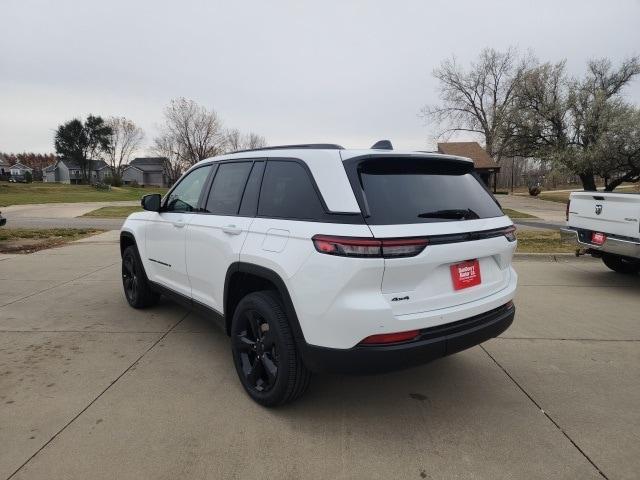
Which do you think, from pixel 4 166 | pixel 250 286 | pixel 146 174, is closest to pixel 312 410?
pixel 250 286

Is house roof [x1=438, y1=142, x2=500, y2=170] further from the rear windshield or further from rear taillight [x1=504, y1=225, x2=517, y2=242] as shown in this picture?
A: the rear windshield

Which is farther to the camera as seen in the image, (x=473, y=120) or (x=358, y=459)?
(x=473, y=120)

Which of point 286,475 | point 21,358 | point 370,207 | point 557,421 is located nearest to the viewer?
point 286,475

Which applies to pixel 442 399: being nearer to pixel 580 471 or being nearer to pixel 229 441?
pixel 580 471

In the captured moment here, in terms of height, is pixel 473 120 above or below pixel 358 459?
above

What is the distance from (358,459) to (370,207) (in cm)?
143

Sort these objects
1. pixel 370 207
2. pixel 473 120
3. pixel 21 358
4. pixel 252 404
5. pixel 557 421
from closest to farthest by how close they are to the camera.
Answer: pixel 370 207 < pixel 557 421 < pixel 252 404 < pixel 21 358 < pixel 473 120

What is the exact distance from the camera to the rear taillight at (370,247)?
2.32 meters

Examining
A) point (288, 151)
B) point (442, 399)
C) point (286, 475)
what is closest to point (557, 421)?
point (442, 399)

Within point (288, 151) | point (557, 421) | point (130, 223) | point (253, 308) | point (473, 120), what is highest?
point (473, 120)

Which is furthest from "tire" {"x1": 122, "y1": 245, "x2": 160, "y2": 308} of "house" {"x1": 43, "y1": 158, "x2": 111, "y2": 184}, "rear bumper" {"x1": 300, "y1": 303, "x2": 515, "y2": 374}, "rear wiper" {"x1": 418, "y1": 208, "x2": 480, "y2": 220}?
"house" {"x1": 43, "y1": 158, "x2": 111, "y2": 184}

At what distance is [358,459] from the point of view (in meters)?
2.41

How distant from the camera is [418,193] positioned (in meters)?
2.70

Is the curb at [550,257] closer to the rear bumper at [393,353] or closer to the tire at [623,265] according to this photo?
the tire at [623,265]
